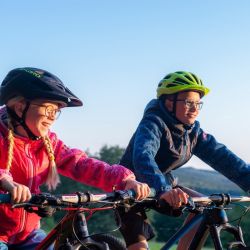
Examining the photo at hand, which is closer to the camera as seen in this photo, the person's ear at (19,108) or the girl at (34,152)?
the girl at (34,152)

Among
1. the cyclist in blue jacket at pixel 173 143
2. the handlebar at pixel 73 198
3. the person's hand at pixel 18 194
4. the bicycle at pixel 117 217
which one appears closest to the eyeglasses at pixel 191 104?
the cyclist in blue jacket at pixel 173 143

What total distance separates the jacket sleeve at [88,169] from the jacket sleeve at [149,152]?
28cm

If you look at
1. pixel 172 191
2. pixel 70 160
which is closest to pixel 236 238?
pixel 172 191

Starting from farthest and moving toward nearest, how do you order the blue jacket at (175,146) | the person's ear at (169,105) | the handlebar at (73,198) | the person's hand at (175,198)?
the person's ear at (169,105) < the blue jacket at (175,146) < the person's hand at (175,198) < the handlebar at (73,198)

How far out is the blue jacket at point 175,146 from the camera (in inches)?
237

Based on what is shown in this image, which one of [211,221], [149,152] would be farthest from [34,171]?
[211,221]

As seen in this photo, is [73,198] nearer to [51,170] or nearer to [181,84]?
[51,170]

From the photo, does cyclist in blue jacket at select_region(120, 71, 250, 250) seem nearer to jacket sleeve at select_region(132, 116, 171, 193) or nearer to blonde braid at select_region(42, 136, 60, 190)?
jacket sleeve at select_region(132, 116, 171, 193)

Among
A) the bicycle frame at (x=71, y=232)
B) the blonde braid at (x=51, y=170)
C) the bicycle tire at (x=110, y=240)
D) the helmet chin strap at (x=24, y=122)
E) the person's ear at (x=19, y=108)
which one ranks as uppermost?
the person's ear at (x=19, y=108)

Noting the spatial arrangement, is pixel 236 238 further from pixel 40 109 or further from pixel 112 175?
pixel 40 109

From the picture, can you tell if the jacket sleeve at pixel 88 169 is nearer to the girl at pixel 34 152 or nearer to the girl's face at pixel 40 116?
the girl at pixel 34 152

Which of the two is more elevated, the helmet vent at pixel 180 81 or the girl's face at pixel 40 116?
the helmet vent at pixel 180 81

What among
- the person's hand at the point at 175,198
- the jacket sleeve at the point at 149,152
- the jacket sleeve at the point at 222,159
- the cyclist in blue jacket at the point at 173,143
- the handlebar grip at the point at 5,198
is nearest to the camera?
the handlebar grip at the point at 5,198

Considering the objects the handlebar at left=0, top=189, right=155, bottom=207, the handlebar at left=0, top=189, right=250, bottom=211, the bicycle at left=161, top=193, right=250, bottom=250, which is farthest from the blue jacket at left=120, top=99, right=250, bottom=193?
the handlebar at left=0, top=189, right=155, bottom=207
